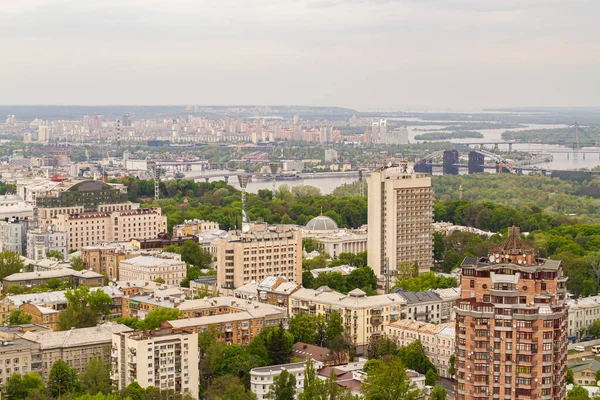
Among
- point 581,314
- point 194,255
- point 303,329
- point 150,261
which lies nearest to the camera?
point 303,329

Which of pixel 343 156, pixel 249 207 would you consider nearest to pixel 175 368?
pixel 249 207

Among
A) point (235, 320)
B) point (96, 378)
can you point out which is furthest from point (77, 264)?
point (96, 378)

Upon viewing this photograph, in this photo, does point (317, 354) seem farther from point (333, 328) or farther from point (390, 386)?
point (390, 386)

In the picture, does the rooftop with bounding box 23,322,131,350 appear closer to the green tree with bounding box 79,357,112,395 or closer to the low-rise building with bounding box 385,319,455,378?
the green tree with bounding box 79,357,112,395

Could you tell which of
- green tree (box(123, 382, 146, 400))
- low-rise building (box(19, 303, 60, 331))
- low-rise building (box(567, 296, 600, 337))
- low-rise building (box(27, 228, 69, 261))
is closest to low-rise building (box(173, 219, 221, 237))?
low-rise building (box(27, 228, 69, 261))

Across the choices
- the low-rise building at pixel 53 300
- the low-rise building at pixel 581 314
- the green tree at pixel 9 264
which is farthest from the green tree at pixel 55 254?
the low-rise building at pixel 581 314

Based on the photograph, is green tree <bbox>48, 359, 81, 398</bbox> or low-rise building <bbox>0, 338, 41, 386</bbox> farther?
low-rise building <bbox>0, 338, 41, 386</bbox>
